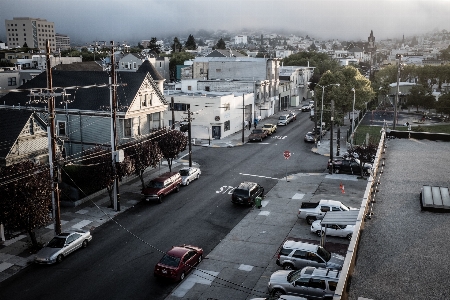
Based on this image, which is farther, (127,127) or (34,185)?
(127,127)

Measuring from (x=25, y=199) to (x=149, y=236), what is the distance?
7.71 meters

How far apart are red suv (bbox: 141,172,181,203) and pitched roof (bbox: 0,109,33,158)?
10.4 meters

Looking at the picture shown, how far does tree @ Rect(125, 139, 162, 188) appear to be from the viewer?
113 feet

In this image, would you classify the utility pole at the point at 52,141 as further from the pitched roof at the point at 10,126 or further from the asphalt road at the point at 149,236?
the pitched roof at the point at 10,126

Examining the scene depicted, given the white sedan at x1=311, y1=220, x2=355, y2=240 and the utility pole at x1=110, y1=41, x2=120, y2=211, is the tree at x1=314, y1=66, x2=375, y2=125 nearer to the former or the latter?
the white sedan at x1=311, y1=220, x2=355, y2=240

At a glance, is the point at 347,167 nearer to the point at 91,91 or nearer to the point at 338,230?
the point at 338,230

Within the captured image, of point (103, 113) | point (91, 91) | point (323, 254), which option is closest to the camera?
point (323, 254)

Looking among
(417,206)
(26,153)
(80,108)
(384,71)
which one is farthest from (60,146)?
(384,71)

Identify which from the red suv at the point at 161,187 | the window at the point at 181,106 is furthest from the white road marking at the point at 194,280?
the window at the point at 181,106

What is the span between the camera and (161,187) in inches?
1378

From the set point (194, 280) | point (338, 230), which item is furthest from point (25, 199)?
point (338, 230)

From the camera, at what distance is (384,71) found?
114562 millimetres

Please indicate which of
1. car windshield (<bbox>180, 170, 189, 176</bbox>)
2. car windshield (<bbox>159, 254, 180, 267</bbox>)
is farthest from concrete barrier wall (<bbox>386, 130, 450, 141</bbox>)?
car windshield (<bbox>180, 170, 189, 176</bbox>)

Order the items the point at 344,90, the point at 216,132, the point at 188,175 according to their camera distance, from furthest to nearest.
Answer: the point at 344,90 < the point at 216,132 < the point at 188,175
